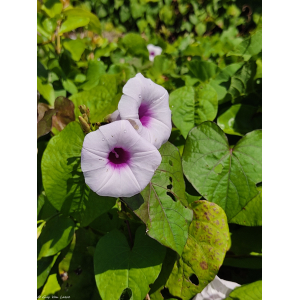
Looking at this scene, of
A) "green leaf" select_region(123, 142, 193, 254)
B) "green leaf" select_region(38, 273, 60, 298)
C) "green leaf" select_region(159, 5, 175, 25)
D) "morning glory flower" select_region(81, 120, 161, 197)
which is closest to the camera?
"morning glory flower" select_region(81, 120, 161, 197)

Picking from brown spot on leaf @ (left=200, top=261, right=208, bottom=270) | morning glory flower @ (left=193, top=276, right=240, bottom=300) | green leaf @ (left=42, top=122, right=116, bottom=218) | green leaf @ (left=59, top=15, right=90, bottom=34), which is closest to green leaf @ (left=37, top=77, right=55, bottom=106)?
green leaf @ (left=59, top=15, right=90, bottom=34)

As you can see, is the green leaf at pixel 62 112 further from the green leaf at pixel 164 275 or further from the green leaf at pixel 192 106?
the green leaf at pixel 164 275

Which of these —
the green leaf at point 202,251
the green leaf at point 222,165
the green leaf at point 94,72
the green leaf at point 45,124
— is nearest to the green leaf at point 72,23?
the green leaf at point 94,72

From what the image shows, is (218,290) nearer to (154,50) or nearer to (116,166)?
(116,166)

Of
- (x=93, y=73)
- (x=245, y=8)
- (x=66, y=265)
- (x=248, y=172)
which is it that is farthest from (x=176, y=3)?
(x=66, y=265)

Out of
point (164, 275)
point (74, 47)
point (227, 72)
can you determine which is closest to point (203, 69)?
point (227, 72)

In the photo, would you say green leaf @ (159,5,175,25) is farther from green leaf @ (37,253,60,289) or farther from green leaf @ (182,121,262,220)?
green leaf @ (37,253,60,289)

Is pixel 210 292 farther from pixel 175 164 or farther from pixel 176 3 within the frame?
pixel 176 3
